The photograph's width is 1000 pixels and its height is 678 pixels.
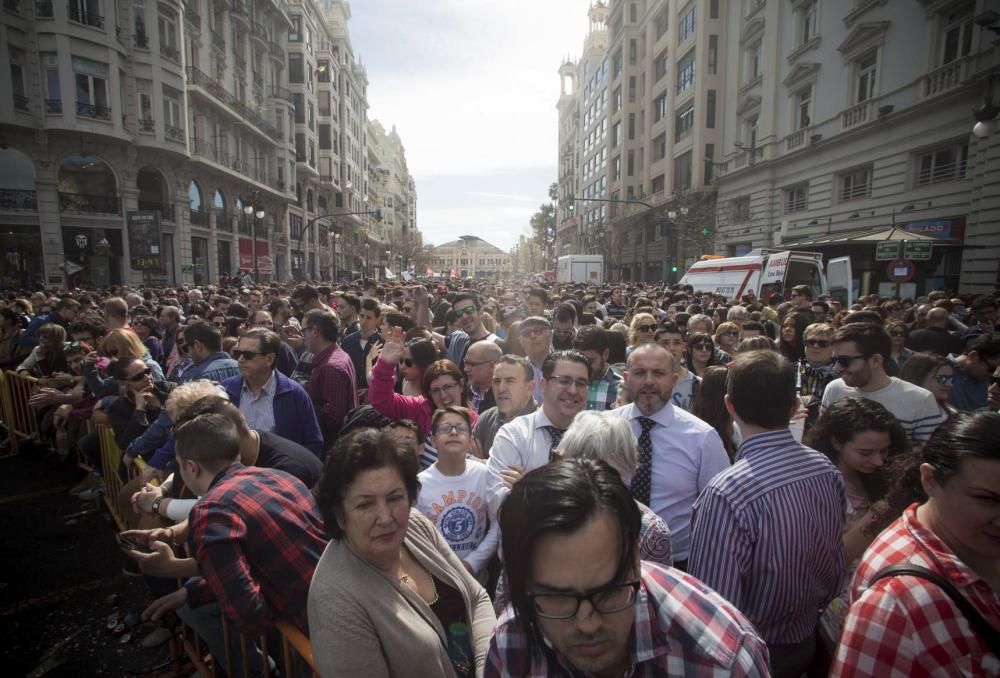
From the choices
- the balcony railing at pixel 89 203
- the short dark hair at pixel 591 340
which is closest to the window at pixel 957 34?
the short dark hair at pixel 591 340

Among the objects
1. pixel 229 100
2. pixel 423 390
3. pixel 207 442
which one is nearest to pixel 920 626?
pixel 207 442

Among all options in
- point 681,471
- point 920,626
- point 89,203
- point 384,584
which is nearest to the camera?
point 920,626

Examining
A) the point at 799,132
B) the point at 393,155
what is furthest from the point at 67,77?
the point at 393,155

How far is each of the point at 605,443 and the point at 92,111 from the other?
2902 centimetres

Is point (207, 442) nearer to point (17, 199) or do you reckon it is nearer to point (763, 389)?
point (763, 389)

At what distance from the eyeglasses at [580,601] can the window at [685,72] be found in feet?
140

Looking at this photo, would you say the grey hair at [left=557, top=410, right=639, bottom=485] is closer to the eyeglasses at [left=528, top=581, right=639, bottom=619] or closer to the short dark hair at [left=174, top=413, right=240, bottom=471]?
the eyeglasses at [left=528, top=581, right=639, bottom=619]

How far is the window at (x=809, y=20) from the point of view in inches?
913

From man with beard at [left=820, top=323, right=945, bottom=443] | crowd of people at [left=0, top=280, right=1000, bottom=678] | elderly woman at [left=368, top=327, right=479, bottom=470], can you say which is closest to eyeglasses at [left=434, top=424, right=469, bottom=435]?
crowd of people at [left=0, top=280, right=1000, bottom=678]

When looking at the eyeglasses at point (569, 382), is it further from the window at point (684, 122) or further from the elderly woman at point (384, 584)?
the window at point (684, 122)

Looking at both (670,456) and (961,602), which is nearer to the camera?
(961,602)

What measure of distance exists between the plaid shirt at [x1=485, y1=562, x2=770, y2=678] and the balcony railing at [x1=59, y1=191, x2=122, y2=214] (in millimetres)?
29163

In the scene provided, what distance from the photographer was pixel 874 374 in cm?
370

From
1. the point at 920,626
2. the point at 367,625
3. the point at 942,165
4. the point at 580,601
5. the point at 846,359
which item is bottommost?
the point at 367,625
